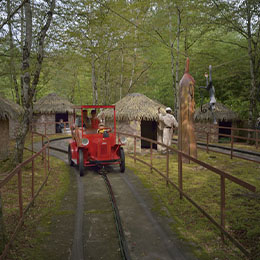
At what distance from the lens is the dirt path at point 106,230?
365 centimetres

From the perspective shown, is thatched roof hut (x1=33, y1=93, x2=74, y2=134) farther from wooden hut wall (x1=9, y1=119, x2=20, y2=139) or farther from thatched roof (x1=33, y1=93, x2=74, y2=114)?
wooden hut wall (x1=9, y1=119, x2=20, y2=139)

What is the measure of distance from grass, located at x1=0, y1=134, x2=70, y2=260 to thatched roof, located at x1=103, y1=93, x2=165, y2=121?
5621 mm

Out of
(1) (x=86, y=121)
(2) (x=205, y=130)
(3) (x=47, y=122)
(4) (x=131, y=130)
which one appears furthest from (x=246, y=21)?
(3) (x=47, y=122)

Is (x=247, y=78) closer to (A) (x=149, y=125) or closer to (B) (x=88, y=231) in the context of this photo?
(A) (x=149, y=125)

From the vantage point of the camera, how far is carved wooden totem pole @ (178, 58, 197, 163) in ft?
32.6

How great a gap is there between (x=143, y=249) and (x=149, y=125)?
1340 cm

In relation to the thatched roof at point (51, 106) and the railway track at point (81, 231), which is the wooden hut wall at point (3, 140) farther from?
the thatched roof at point (51, 106)

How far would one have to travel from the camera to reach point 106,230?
438 cm

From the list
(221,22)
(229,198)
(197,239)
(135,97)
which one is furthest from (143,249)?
(221,22)

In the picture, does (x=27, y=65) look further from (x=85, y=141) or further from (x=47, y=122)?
(x=47, y=122)

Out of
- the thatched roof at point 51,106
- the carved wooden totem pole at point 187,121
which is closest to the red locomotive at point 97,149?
the carved wooden totem pole at point 187,121

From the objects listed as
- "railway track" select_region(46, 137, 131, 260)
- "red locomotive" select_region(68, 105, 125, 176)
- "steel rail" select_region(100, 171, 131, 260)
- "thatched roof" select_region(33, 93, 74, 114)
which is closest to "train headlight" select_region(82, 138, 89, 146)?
A: "red locomotive" select_region(68, 105, 125, 176)

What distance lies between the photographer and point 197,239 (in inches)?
159

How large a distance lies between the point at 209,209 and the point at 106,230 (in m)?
2.46
